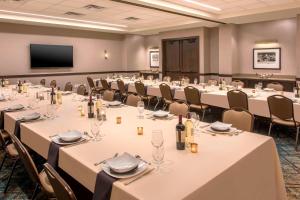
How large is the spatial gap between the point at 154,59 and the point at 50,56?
5.08 metres

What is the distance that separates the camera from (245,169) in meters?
1.94

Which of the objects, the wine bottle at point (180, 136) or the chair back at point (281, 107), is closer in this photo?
the wine bottle at point (180, 136)

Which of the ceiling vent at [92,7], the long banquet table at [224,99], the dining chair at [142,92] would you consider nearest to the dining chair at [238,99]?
the long banquet table at [224,99]

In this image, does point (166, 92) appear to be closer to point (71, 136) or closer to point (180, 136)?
point (71, 136)

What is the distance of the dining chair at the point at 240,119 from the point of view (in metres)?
2.88

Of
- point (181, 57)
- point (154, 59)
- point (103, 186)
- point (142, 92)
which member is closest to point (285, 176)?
point (103, 186)

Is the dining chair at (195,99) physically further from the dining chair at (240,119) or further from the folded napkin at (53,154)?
the folded napkin at (53,154)

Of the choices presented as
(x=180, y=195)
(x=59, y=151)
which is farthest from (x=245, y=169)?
(x=59, y=151)

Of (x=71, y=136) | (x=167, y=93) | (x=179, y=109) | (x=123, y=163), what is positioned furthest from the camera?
(x=167, y=93)

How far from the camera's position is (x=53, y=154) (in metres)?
2.30

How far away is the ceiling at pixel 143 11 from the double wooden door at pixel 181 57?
1.21m

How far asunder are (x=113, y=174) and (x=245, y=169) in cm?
95

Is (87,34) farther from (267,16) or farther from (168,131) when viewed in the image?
(168,131)

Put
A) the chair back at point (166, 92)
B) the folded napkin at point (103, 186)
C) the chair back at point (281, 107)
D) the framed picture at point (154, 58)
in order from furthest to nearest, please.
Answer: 1. the framed picture at point (154, 58)
2. the chair back at point (166, 92)
3. the chair back at point (281, 107)
4. the folded napkin at point (103, 186)
